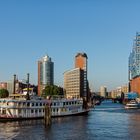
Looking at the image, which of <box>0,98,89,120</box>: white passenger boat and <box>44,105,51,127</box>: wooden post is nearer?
<box>44,105,51,127</box>: wooden post

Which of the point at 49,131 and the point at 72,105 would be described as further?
the point at 72,105

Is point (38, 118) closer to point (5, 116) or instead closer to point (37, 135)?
point (5, 116)

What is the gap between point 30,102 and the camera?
115 meters

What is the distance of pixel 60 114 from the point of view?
126 metres

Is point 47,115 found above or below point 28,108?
below

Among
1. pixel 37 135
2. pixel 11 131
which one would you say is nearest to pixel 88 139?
pixel 37 135

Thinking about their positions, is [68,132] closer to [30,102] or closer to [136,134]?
[136,134]

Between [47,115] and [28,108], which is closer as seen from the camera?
[47,115]

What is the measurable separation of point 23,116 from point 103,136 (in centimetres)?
4035

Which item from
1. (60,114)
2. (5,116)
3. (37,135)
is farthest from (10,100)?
(37,135)

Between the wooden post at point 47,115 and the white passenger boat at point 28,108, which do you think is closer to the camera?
the wooden post at point 47,115

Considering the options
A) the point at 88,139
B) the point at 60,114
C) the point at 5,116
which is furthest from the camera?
the point at 60,114

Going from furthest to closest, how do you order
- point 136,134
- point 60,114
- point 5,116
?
point 60,114
point 5,116
point 136,134

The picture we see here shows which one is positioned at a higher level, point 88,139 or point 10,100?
point 10,100
